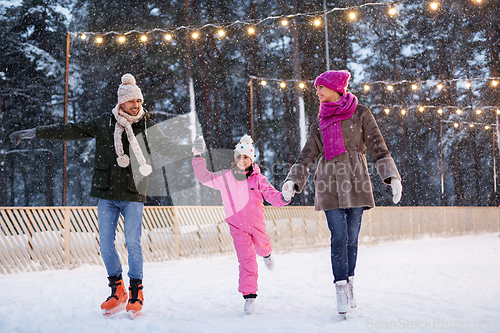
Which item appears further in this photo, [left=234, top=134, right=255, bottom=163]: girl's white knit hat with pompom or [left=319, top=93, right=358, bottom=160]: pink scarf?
[left=234, top=134, right=255, bottom=163]: girl's white knit hat with pompom

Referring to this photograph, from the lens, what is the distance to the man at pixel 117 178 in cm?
324

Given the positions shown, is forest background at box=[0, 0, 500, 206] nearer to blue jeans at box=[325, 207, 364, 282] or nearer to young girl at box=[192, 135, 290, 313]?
young girl at box=[192, 135, 290, 313]

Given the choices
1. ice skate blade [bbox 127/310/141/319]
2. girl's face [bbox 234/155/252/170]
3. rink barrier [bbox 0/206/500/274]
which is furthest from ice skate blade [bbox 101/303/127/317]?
rink barrier [bbox 0/206/500/274]

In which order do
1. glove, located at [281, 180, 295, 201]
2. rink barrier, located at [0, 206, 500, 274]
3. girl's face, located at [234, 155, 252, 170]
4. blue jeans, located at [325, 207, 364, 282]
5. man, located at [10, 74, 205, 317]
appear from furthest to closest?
rink barrier, located at [0, 206, 500, 274], girl's face, located at [234, 155, 252, 170], man, located at [10, 74, 205, 317], glove, located at [281, 180, 295, 201], blue jeans, located at [325, 207, 364, 282]

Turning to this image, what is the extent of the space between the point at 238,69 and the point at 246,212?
20.3 metres

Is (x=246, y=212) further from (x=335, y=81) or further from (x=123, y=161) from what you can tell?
(x=335, y=81)

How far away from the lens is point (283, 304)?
11.7 ft

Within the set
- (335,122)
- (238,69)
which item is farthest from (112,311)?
(238,69)

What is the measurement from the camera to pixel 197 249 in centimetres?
973

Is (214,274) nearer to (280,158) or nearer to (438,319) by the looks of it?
(438,319)

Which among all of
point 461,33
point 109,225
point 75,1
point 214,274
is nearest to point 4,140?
point 75,1

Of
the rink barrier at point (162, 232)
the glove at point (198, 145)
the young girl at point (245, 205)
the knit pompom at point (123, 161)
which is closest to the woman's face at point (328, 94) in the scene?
the young girl at point (245, 205)

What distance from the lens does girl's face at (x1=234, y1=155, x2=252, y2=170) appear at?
3670 mm

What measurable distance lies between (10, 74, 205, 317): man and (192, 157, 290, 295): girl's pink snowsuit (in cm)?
37
